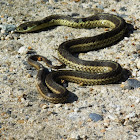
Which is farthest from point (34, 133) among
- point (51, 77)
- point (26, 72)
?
point (26, 72)

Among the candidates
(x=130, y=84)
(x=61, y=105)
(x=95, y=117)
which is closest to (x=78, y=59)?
(x=130, y=84)

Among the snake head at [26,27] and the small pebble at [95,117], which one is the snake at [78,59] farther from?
the small pebble at [95,117]

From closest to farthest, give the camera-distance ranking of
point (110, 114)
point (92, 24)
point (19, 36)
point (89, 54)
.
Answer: point (110, 114) < point (89, 54) < point (19, 36) < point (92, 24)

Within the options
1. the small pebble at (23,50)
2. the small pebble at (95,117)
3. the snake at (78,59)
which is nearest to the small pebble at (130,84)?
the snake at (78,59)

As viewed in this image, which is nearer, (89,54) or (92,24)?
(89,54)

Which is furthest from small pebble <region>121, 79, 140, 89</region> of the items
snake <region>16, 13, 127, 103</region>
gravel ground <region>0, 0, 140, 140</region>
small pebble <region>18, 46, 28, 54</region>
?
small pebble <region>18, 46, 28, 54</region>

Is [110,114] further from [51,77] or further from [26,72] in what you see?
[26,72]

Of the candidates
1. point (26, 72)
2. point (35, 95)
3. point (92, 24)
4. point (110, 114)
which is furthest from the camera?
point (92, 24)

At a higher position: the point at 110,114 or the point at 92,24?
the point at 92,24
